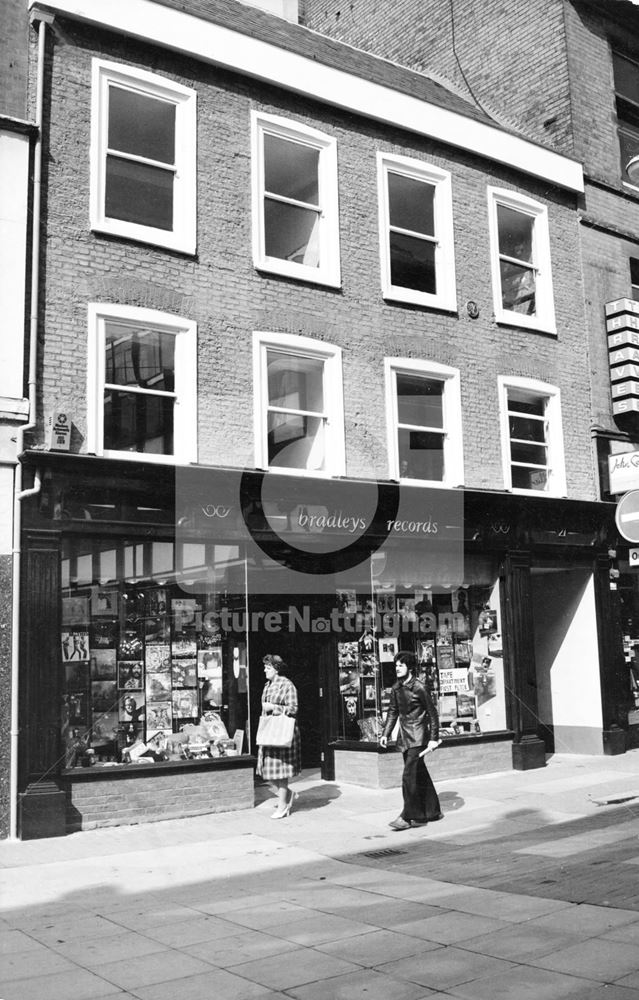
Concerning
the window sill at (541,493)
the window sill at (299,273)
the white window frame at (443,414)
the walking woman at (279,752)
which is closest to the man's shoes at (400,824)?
the walking woman at (279,752)

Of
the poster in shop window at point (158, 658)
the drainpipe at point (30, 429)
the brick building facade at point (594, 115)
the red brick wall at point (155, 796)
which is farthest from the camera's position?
the brick building facade at point (594, 115)

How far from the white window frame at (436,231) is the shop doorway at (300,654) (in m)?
4.75

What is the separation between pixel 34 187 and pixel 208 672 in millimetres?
6048

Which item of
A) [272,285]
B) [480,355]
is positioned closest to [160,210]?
[272,285]

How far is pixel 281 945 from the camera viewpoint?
6324 mm

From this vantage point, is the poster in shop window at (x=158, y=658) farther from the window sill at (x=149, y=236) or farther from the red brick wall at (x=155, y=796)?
the window sill at (x=149, y=236)

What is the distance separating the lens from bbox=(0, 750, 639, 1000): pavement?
221 inches

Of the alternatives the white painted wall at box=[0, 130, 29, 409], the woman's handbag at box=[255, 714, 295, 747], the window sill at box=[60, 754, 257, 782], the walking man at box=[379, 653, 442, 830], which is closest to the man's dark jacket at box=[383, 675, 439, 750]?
the walking man at box=[379, 653, 442, 830]

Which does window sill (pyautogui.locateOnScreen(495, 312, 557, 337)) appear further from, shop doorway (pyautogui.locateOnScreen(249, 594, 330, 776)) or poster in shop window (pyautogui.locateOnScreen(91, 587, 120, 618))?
poster in shop window (pyautogui.locateOnScreen(91, 587, 120, 618))

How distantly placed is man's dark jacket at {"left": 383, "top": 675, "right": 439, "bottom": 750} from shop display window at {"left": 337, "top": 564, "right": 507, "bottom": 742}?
8.84 feet

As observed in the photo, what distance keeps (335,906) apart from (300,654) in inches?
261

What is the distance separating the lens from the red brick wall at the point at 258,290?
449 inches

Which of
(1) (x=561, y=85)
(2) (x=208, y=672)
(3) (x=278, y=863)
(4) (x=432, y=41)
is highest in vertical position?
(4) (x=432, y=41)

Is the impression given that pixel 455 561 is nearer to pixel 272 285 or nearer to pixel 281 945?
pixel 272 285
